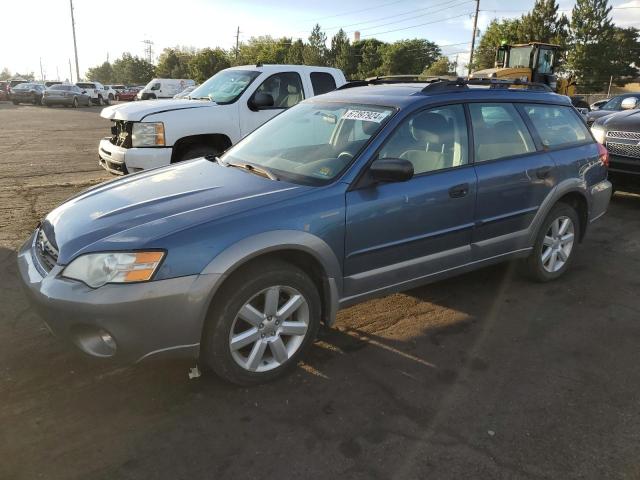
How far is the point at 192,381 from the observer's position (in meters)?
3.08

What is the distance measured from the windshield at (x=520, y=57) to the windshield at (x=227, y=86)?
16.2m

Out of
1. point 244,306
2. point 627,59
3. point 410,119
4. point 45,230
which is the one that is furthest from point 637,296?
point 627,59

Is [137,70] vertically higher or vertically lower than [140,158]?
higher

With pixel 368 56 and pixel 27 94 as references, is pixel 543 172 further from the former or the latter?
pixel 368 56

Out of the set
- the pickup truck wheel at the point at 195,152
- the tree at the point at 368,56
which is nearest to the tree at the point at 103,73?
the tree at the point at 368,56

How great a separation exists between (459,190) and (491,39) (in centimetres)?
6348

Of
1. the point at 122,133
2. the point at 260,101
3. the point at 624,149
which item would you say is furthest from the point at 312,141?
the point at 624,149

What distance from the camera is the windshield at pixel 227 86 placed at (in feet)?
24.0

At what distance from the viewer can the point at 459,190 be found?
145 inches

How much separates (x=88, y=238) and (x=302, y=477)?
1.63 m

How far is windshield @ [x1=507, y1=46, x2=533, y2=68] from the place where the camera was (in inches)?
801

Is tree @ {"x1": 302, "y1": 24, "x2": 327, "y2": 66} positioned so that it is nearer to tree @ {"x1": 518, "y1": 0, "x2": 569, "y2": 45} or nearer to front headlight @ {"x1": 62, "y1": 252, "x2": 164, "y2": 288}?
tree @ {"x1": 518, "y1": 0, "x2": 569, "y2": 45}

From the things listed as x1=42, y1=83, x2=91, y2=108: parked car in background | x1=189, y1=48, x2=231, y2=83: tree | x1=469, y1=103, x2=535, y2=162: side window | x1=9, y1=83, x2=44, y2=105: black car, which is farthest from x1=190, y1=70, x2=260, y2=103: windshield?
x1=189, y1=48, x2=231, y2=83: tree

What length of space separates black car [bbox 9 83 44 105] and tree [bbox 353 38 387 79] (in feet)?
139
